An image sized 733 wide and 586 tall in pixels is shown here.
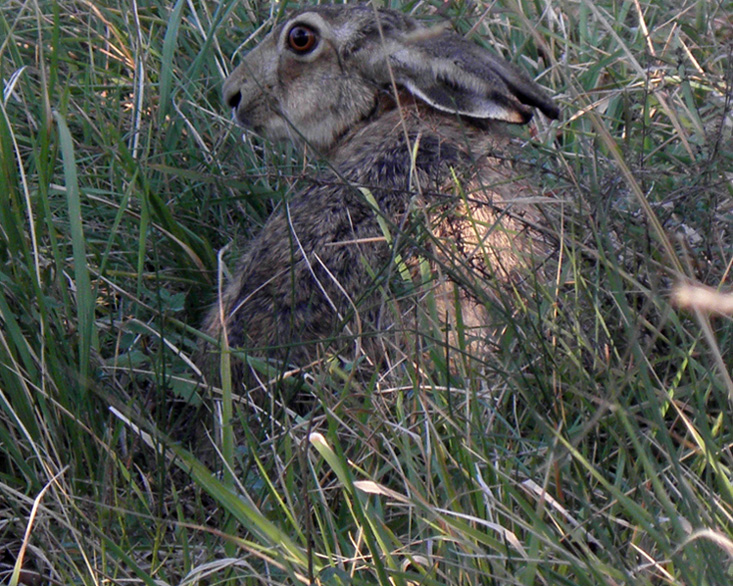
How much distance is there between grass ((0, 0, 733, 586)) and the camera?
2.07 meters

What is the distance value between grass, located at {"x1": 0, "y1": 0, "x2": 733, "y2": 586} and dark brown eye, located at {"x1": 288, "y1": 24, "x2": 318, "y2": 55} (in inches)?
21.4

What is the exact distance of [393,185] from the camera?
3.18 meters

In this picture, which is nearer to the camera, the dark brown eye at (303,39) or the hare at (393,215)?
the hare at (393,215)

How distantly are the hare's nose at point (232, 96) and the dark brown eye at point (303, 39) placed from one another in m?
0.30

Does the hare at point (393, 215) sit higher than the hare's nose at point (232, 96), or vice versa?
the hare at point (393, 215)

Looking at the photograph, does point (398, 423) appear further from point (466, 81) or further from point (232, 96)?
point (232, 96)

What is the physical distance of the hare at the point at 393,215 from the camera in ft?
9.14

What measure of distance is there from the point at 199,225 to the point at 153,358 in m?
1.19

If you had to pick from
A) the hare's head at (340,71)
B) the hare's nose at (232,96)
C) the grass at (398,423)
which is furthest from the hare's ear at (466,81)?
the hare's nose at (232,96)

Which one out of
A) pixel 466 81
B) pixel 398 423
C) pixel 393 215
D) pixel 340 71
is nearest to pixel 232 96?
pixel 340 71

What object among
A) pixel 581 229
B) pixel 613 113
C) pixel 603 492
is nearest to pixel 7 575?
pixel 603 492

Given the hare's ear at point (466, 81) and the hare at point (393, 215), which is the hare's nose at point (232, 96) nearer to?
the hare at point (393, 215)

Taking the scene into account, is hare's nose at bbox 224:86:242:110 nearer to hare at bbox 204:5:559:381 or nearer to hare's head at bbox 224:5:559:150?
hare's head at bbox 224:5:559:150

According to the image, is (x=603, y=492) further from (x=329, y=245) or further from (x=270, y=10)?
(x=270, y=10)
